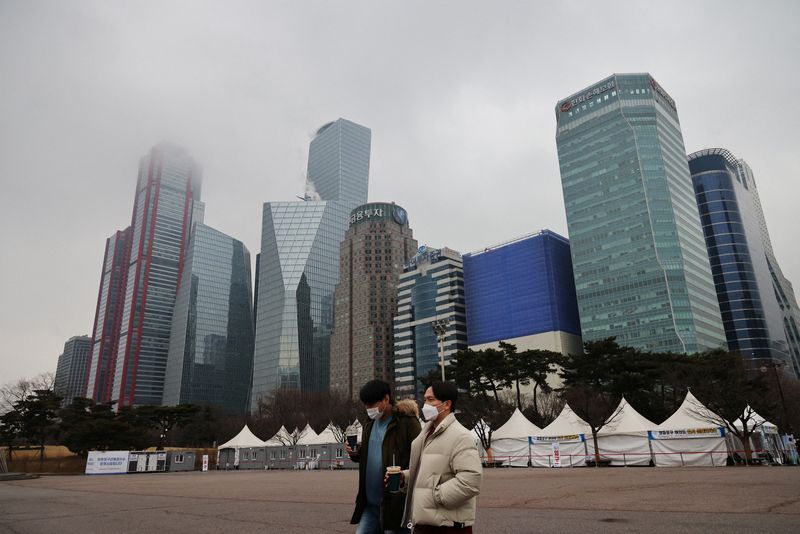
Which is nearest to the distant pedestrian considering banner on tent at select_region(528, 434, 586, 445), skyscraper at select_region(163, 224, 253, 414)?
banner on tent at select_region(528, 434, 586, 445)

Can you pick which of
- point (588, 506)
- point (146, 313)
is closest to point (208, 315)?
point (146, 313)

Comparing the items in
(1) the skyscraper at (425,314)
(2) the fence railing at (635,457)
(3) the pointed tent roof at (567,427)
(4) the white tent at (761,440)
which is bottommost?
(2) the fence railing at (635,457)

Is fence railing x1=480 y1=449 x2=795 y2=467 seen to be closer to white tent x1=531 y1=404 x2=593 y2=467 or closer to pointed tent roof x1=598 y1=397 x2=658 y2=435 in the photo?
white tent x1=531 y1=404 x2=593 y2=467

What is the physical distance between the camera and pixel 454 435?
13.1 feet

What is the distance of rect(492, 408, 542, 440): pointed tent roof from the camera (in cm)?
3625

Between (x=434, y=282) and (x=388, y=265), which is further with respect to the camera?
(x=388, y=265)

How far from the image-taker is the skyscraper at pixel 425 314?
132375mm

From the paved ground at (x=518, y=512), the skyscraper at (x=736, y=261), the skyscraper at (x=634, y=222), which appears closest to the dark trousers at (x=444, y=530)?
the paved ground at (x=518, y=512)

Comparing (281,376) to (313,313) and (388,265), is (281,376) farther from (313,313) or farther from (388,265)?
(388,265)

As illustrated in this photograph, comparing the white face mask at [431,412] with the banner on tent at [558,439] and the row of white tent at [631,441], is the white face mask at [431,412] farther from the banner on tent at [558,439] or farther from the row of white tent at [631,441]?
the banner on tent at [558,439]

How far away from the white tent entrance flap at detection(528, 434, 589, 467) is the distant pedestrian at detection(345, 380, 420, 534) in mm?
31314

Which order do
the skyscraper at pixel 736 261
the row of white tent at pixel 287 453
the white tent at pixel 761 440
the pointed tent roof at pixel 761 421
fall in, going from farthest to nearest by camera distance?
the skyscraper at pixel 736 261
the row of white tent at pixel 287 453
the pointed tent roof at pixel 761 421
the white tent at pixel 761 440

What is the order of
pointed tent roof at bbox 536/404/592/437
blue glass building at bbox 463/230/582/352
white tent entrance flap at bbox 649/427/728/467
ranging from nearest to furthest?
white tent entrance flap at bbox 649/427/728/467
pointed tent roof at bbox 536/404/592/437
blue glass building at bbox 463/230/582/352

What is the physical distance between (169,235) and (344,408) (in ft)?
476
